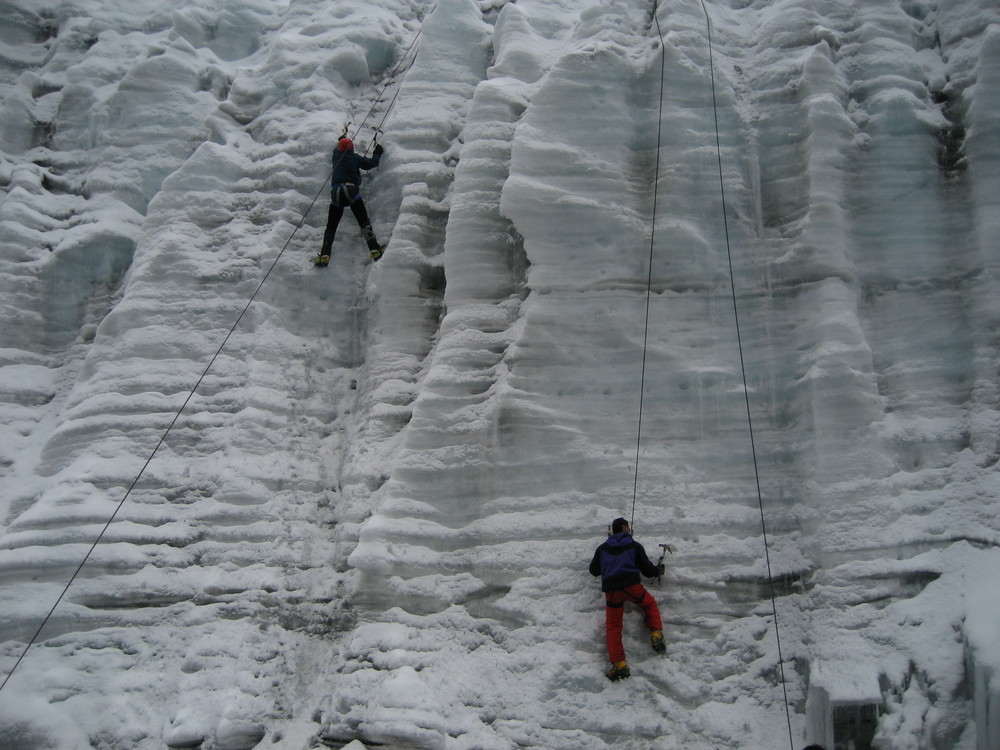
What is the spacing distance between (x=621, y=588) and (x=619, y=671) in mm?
589

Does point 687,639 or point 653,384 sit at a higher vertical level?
point 653,384

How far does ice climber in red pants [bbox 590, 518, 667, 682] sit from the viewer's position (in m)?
5.74

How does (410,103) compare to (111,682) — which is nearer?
(111,682)

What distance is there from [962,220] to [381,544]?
5936 millimetres

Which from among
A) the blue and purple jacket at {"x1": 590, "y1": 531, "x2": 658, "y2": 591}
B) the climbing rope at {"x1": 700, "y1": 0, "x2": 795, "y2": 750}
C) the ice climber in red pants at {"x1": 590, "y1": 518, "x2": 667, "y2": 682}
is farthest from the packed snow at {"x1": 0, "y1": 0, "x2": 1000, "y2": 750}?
the blue and purple jacket at {"x1": 590, "y1": 531, "x2": 658, "y2": 591}

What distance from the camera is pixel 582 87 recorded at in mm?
8203

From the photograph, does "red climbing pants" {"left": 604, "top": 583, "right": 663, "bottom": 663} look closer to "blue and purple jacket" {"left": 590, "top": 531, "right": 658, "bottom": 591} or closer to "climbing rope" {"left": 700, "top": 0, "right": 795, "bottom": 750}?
"blue and purple jacket" {"left": 590, "top": 531, "right": 658, "bottom": 591}

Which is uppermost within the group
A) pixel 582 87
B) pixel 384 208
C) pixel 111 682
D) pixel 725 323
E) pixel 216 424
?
pixel 582 87

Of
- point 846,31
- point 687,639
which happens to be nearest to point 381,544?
point 687,639

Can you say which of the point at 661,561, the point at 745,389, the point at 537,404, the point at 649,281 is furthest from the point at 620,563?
the point at 649,281

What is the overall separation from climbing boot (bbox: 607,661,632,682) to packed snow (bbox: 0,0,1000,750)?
127mm

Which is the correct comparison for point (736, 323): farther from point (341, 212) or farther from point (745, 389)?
point (341, 212)

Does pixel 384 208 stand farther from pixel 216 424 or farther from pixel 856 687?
pixel 856 687

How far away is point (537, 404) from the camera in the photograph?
22.6ft
